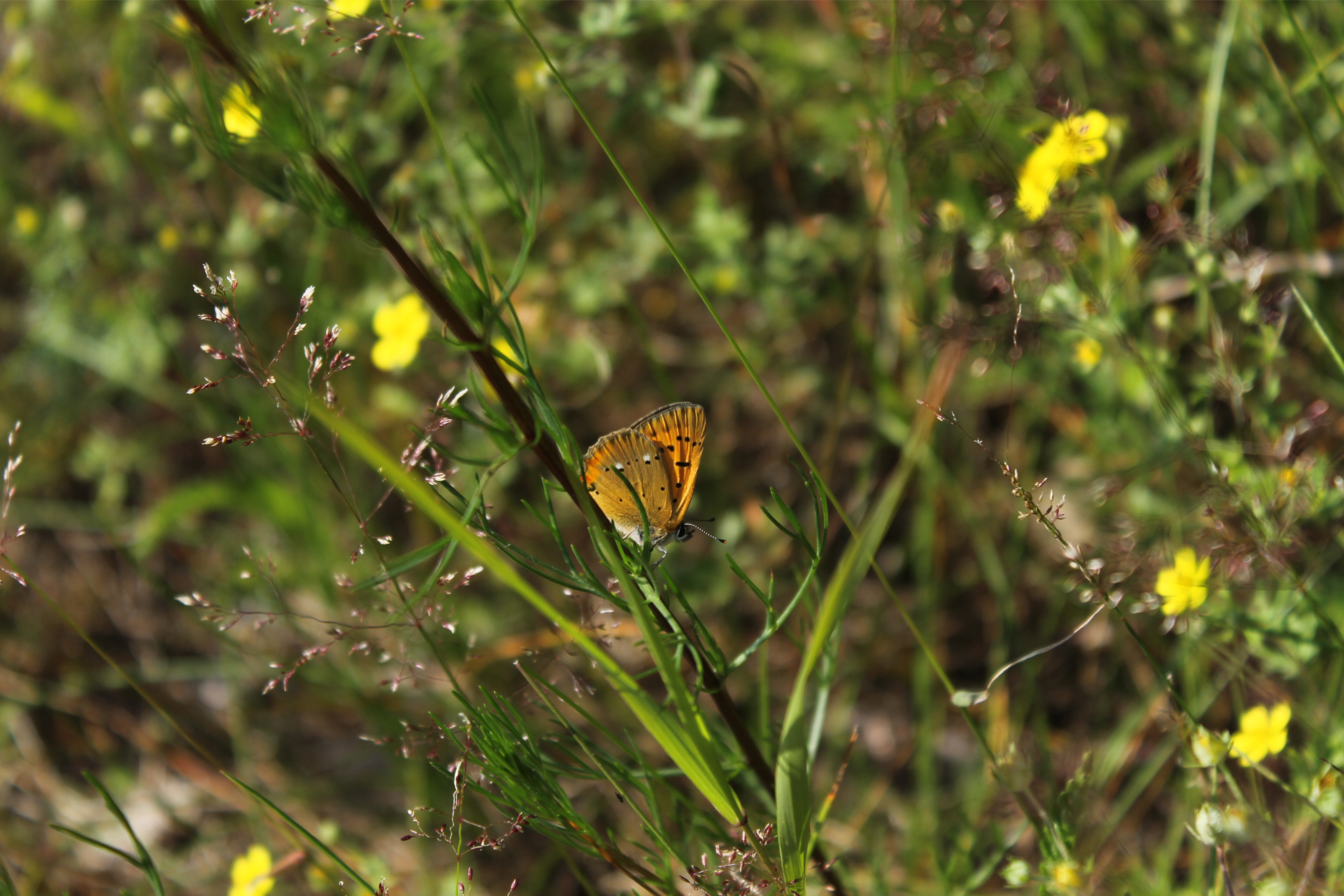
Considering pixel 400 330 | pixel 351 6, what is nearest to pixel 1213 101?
pixel 351 6

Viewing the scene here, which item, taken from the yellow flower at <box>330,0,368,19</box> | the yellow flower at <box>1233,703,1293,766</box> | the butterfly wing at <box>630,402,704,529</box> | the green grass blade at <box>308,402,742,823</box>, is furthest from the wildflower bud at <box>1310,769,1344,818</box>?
the yellow flower at <box>330,0,368,19</box>

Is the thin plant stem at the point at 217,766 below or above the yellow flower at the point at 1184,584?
above

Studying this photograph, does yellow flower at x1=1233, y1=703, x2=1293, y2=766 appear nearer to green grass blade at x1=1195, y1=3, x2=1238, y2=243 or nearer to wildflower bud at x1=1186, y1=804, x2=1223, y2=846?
wildflower bud at x1=1186, y1=804, x2=1223, y2=846

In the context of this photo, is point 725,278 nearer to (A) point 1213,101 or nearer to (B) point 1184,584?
(A) point 1213,101

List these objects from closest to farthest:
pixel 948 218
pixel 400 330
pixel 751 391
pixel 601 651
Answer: pixel 601 651 → pixel 948 218 → pixel 400 330 → pixel 751 391

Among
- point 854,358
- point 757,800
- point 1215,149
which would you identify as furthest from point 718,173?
point 757,800

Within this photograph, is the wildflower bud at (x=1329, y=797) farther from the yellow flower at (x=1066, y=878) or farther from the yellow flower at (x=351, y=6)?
the yellow flower at (x=351, y=6)

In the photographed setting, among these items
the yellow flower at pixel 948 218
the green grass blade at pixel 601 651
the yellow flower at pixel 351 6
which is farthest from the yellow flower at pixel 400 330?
the yellow flower at pixel 948 218
